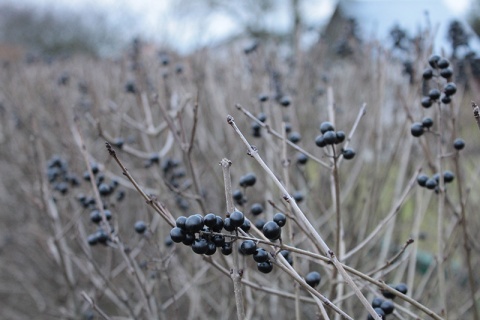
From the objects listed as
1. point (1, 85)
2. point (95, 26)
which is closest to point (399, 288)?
point (1, 85)

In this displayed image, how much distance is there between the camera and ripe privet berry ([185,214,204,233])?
115 cm

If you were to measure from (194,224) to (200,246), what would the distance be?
6cm

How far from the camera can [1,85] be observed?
16.1 feet

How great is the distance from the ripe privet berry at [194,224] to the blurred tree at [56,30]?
17.9 meters

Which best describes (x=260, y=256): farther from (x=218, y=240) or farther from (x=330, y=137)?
(x=330, y=137)

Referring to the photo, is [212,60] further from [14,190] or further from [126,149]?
[126,149]

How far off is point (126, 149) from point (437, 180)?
154 cm

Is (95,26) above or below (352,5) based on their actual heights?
above

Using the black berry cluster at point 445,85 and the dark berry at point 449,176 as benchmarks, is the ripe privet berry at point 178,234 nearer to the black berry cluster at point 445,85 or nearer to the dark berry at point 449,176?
the black berry cluster at point 445,85

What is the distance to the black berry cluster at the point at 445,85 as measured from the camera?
5.44 ft

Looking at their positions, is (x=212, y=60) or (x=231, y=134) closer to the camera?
(x=231, y=134)

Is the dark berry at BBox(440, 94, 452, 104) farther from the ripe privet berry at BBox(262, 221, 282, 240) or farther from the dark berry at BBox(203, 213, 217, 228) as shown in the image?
the dark berry at BBox(203, 213, 217, 228)

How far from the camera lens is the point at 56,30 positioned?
19.4 m

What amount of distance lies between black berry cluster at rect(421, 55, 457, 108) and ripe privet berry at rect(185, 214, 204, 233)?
0.94 meters
